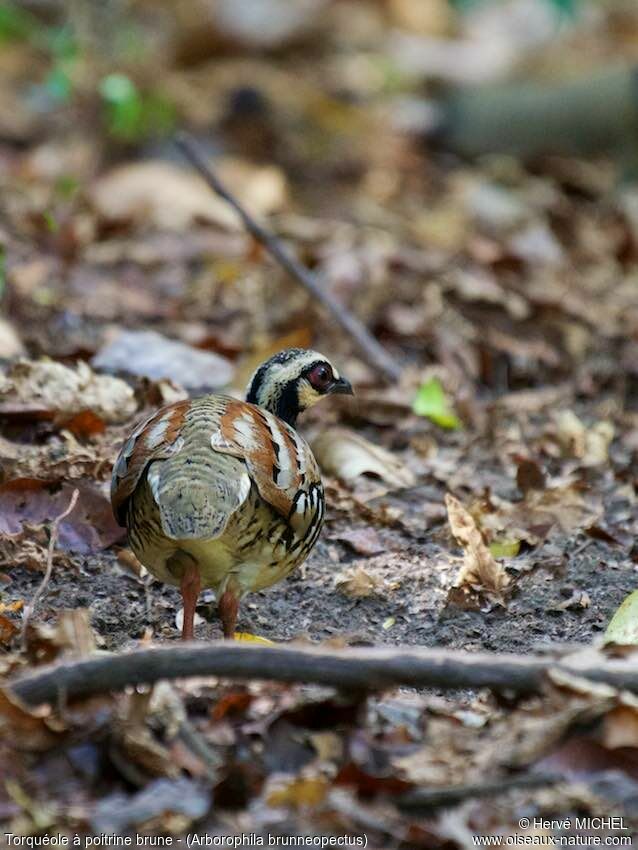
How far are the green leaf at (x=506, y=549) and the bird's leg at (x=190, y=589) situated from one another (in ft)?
4.73

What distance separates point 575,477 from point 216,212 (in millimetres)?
4052

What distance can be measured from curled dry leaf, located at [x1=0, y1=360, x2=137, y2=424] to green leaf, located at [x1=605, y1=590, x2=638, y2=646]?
8.06 ft

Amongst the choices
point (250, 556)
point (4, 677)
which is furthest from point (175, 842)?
point (250, 556)

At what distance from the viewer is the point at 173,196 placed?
9.82 metres

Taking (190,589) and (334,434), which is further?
(334,434)

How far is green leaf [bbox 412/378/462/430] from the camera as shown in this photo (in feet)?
22.8

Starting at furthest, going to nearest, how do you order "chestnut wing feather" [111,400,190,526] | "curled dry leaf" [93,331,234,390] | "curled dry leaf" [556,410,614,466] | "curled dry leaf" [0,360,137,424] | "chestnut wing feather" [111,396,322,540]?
"curled dry leaf" [93,331,234,390] < "curled dry leaf" [556,410,614,466] < "curled dry leaf" [0,360,137,424] < "chestnut wing feather" [111,400,190,526] < "chestnut wing feather" [111,396,322,540]

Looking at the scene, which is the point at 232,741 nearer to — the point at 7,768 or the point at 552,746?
the point at 7,768

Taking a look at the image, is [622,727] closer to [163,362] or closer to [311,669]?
[311,669]

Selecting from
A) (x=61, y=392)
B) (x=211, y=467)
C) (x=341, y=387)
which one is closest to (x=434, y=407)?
(x=341, y=387)

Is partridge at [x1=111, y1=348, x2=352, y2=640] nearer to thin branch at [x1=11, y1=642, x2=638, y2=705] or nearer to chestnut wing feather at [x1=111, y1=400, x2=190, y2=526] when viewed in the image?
chestnut wing feather at [x1=111, y1=400, x2=190, y2=526]

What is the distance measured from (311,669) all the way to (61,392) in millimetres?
3083

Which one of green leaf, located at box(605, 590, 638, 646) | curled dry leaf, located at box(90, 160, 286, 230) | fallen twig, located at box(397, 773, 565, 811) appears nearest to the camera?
fallen twig, located at box(397, 773, 565, 811)

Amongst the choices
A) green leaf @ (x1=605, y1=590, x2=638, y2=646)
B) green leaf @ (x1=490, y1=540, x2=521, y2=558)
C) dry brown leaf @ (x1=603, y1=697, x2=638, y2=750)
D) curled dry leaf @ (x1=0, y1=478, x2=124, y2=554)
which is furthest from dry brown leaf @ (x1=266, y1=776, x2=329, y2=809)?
green leaf @ (x1=490, y1=540, x2=521, y2=558)
